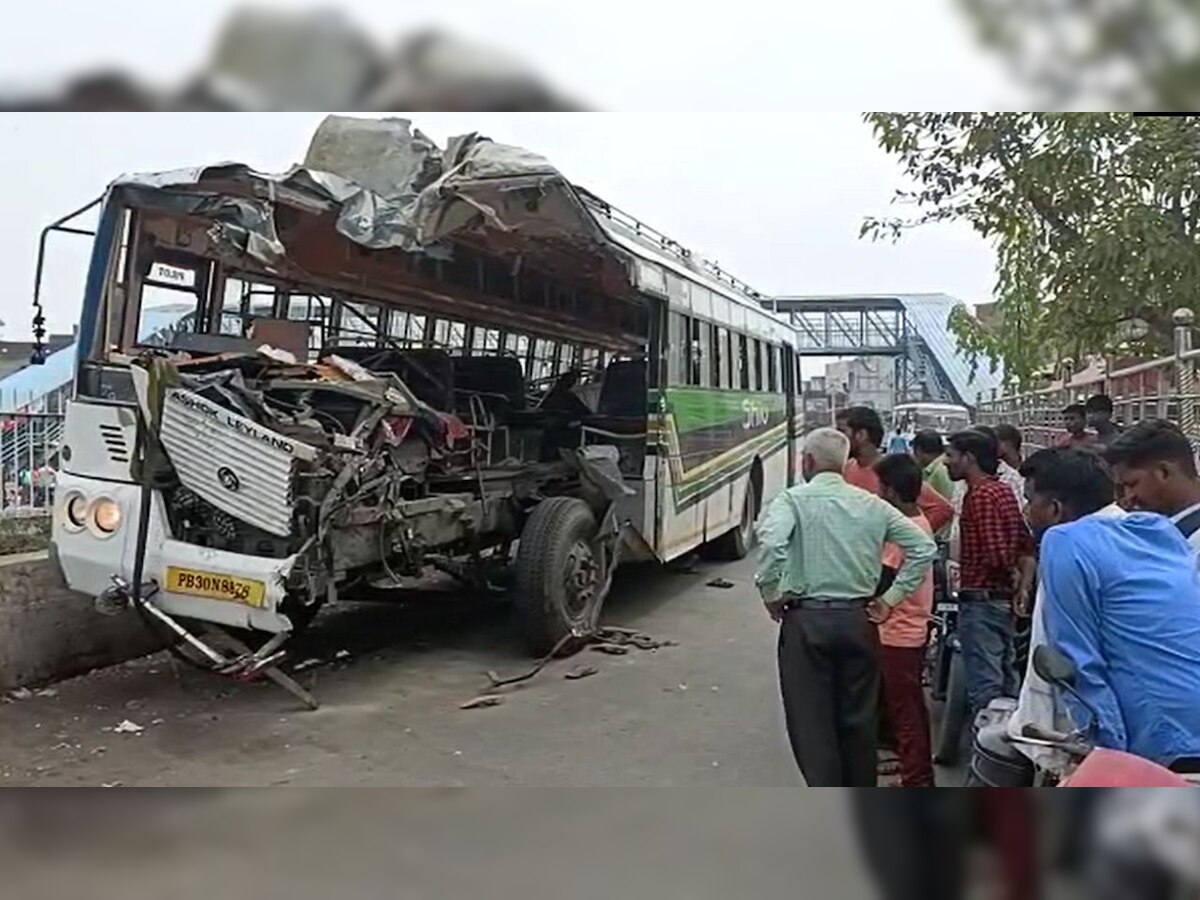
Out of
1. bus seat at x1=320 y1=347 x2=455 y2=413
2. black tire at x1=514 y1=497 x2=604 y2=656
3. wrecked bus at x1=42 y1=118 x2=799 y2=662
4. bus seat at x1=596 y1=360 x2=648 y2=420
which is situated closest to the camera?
wrecked bus at x1=42 y1=118 x2=799 y2=662

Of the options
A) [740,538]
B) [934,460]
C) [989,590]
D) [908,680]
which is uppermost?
[934,460]

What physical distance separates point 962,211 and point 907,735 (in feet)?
10.4

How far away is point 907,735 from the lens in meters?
4.48

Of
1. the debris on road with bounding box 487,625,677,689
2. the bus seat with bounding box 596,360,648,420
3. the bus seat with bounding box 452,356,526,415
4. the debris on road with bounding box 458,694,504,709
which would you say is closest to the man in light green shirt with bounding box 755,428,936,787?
the debris on road with bounding box 458,694,504,709

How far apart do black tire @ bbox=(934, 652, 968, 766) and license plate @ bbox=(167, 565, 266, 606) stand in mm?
2930

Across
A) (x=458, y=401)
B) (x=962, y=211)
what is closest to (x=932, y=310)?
(x=962, y=211)

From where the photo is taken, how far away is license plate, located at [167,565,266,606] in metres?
5.23

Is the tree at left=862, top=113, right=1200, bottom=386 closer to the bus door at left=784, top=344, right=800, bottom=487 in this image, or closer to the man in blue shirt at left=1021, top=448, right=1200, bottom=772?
the man in blue shirt at left=1021, top=448, right=1200, bottom=772

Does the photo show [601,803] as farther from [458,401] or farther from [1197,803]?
[458,401]

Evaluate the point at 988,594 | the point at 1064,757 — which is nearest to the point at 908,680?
the point at 988,594

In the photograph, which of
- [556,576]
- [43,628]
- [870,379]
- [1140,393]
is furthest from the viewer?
[870,379]

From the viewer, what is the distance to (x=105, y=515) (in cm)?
544

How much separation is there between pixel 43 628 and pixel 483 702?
216 cm

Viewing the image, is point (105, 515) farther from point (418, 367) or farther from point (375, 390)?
point (418, 367)
